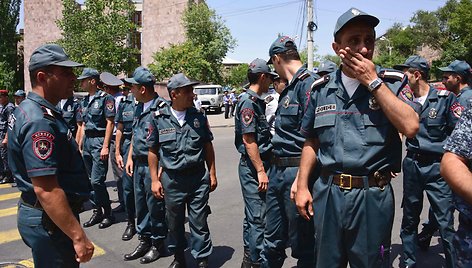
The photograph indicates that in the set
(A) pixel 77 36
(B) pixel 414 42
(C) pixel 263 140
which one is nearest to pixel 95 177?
(C) pixel 263 140

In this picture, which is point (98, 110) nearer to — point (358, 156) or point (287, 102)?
point (287, 102)

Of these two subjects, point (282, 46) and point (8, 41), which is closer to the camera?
point (282, 46)

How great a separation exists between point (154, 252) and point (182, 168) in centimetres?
123

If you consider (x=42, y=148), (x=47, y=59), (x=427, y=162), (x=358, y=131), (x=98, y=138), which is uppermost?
(x=47, y=59)

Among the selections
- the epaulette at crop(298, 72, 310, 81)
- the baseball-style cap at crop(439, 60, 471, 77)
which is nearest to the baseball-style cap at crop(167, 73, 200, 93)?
the epaulette at crop(298, 72, 310, 81)

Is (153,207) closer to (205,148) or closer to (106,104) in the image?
(205,148)

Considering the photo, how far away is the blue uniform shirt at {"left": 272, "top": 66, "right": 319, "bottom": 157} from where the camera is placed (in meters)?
3.24

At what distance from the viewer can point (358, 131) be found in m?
2.31

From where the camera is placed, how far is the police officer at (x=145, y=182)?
14.4 feet

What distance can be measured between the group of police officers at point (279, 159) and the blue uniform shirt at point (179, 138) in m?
0.01

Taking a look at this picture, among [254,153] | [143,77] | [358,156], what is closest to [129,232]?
[143,77]

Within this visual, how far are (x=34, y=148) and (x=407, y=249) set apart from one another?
3.46 metres

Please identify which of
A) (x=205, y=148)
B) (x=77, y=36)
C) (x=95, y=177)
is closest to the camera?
(x=205, y=148)

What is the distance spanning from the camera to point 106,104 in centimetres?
566
